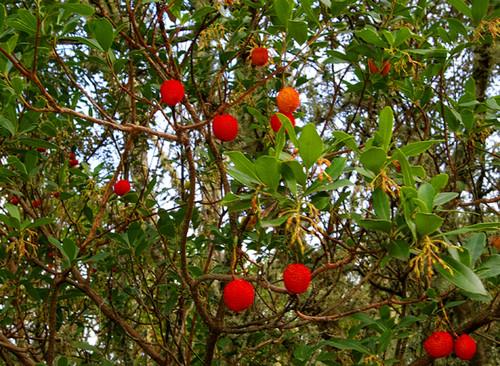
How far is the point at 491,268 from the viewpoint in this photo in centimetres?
169

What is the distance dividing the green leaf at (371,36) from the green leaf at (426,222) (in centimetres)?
81

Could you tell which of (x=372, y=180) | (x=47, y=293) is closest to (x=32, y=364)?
(x=47, y=293)

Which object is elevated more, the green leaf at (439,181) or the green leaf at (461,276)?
the green leaf at (439,181)

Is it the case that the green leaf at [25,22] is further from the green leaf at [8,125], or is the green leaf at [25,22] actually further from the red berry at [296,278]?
the red berry at [296,278]

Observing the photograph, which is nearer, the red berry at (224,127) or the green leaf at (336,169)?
the green leaf at (336,169)

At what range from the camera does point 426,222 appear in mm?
1315

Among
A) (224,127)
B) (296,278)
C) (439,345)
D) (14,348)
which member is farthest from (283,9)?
(14,348)

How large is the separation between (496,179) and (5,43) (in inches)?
116

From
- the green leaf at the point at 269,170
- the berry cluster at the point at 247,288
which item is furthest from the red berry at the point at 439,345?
the green leaf at the point at 269,170

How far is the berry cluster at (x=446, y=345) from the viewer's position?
6.31 ft

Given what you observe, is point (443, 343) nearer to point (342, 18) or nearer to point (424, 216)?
point (424, 216)

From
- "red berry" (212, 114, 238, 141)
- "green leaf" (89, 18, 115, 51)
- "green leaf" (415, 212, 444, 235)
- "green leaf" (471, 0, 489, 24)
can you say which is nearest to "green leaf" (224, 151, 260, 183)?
"green leaf" (415, 212, 444, 235)

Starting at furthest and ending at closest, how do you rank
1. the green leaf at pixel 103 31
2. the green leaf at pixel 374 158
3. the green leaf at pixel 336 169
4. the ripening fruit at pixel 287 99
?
1. the ripening fruit at pixel 287 99
2. the green leaf at pixel 103 31
3. the green leaf at pixel 336 169
4. the green leaf at pixel 374 158

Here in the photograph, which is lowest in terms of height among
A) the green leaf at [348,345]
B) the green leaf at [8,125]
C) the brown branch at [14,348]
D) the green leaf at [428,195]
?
the green leaf at [348,345]
